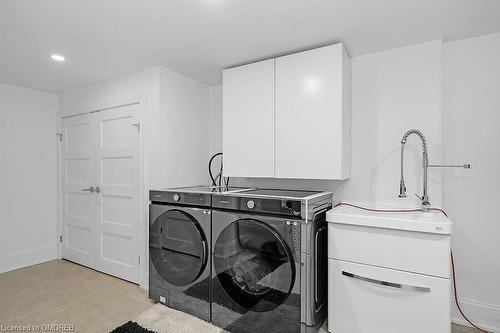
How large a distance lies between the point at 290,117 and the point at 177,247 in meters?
1.44

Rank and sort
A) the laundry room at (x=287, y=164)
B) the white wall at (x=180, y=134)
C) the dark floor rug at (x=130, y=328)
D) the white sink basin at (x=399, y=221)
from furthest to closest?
1. the white wall at (x=180, y=134)
2. the dark floor rug at (x=130, y=328)
3. the laundry room at (x=287, y=164)
4. the white sink basin at (x=399, y=221)

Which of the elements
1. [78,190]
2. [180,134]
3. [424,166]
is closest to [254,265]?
[424,166]

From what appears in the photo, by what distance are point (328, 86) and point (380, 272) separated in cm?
137

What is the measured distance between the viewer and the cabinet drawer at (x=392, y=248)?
4.98 ft

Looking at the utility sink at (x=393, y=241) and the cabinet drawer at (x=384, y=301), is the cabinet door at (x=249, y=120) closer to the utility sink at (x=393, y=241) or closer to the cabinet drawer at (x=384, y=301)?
the utility sink at (x=393, y=241)

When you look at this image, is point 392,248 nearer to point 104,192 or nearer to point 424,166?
point 424,166

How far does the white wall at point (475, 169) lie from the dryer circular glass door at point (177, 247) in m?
2.00

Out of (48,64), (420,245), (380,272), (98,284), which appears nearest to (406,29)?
(420,245)

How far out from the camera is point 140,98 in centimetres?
260

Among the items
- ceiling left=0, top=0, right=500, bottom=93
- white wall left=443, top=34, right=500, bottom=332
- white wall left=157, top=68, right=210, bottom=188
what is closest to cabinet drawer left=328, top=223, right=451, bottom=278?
white wall left=443, top=34, right=500, bottom=332

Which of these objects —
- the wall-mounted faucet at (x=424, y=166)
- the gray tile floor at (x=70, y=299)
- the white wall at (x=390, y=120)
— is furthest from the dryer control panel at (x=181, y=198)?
the wall-mounted faucet at (x=424, y=166)

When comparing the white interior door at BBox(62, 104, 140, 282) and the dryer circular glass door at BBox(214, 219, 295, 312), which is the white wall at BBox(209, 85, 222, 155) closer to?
the white interior door at BBox(62, 104, 140, 282)

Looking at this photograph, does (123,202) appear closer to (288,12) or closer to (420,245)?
(288,12)

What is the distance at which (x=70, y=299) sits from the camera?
2354mm
